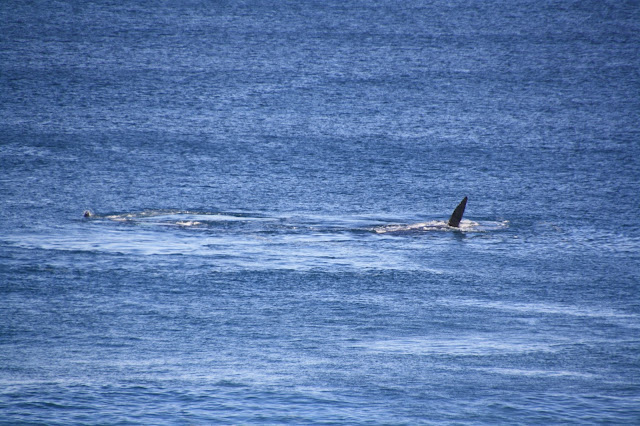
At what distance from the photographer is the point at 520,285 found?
143 feet

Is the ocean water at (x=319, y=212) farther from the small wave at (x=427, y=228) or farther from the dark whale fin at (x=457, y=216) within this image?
the dark whale fin at (x=457, y=216)

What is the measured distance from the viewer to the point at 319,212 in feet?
191

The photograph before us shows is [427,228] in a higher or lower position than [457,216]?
lower

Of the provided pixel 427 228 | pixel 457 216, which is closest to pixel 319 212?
pixel 427 228

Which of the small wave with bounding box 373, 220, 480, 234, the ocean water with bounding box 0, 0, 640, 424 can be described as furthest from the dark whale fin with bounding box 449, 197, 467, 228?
the ocean water with bounding box 0, 0, 640, 424

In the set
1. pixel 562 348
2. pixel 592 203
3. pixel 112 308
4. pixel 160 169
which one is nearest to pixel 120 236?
pixel 112 308

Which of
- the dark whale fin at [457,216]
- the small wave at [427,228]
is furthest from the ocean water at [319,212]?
the dark whale fin at [457,216]

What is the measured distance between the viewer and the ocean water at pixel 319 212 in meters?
32.6

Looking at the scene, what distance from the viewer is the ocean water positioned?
107 ft

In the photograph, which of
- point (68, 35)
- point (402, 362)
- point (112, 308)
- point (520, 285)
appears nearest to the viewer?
point (402, 362)

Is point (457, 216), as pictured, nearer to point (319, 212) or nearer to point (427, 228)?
point (427, 228)

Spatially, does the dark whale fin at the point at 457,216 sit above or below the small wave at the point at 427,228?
above

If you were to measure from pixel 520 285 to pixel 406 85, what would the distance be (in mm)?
50772

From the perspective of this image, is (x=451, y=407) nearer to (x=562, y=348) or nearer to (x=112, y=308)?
(x=562, y=348)
